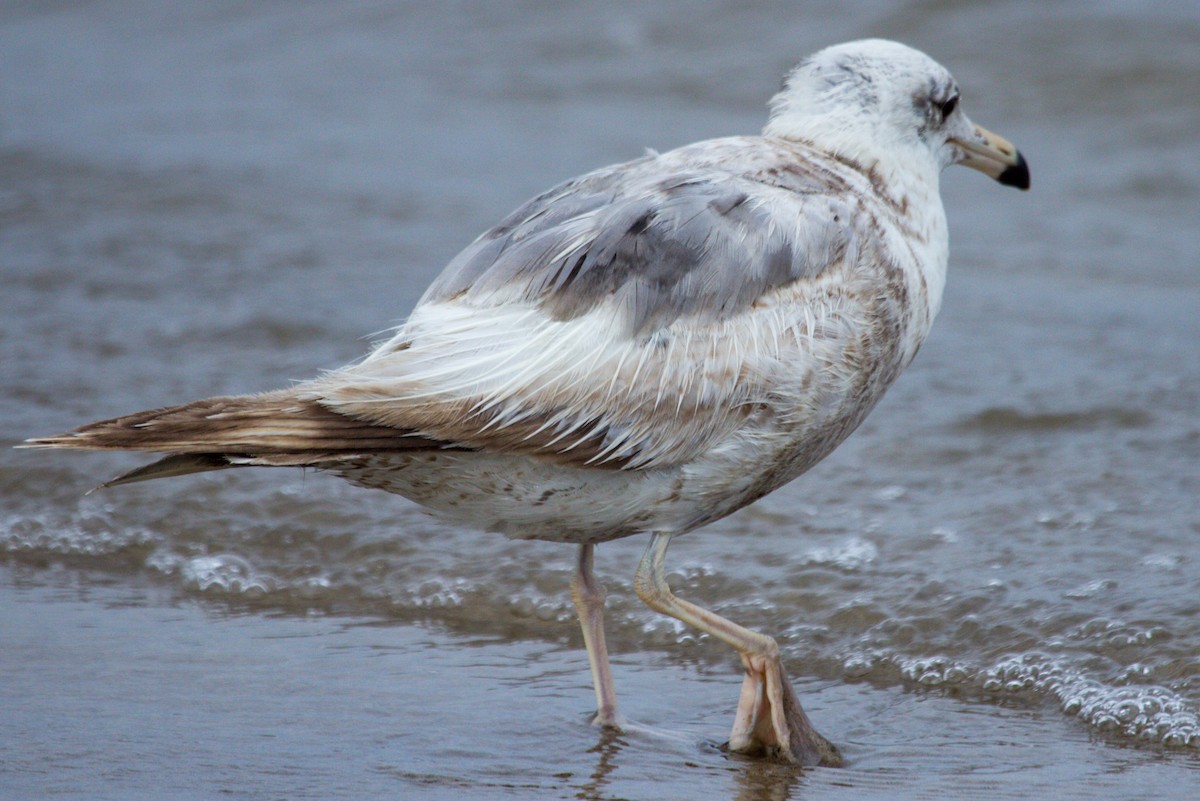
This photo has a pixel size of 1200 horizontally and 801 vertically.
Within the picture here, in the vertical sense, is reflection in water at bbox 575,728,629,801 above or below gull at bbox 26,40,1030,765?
below

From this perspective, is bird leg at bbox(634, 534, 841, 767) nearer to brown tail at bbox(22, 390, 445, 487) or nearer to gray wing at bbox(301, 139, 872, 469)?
gray wing at bbox(301, 139, 872, 469)

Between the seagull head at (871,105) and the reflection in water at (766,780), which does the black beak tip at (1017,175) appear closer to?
the seagull head at (871,105)

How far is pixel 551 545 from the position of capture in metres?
5.67

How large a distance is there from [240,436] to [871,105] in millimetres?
2018

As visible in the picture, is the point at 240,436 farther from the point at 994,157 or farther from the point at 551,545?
the point at 994,157

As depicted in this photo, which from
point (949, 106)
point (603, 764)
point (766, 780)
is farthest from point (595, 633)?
point (949, 106)

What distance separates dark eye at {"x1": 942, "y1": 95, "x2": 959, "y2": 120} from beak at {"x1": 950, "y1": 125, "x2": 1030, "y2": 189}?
0.39 ft

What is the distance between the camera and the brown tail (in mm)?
3467

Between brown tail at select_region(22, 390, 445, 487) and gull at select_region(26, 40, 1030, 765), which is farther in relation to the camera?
gull at select_region(26, 40, 1030, 765)

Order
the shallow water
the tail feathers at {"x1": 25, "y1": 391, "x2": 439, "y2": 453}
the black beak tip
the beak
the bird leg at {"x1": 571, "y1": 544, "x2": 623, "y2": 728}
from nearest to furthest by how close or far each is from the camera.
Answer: the tail feathers at {"x1": 25, "y1": 391, "x2": 439, "y2": 453} → the shallow water → the bird leg at {"x1": 571, "y1": 544, "x2": 623, "y2": 728} → the beak → the black beak tip

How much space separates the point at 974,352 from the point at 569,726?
3809 mm

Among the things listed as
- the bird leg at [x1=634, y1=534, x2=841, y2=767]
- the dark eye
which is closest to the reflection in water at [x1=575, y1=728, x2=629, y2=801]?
the bird leg at [x1=634, y1=534, x2=841, y2=767]

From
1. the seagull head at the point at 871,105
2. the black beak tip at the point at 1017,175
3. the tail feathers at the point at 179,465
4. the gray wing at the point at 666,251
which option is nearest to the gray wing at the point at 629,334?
the gray wing at the point at 666,251

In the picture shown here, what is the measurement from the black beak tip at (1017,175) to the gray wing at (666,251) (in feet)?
4.04
